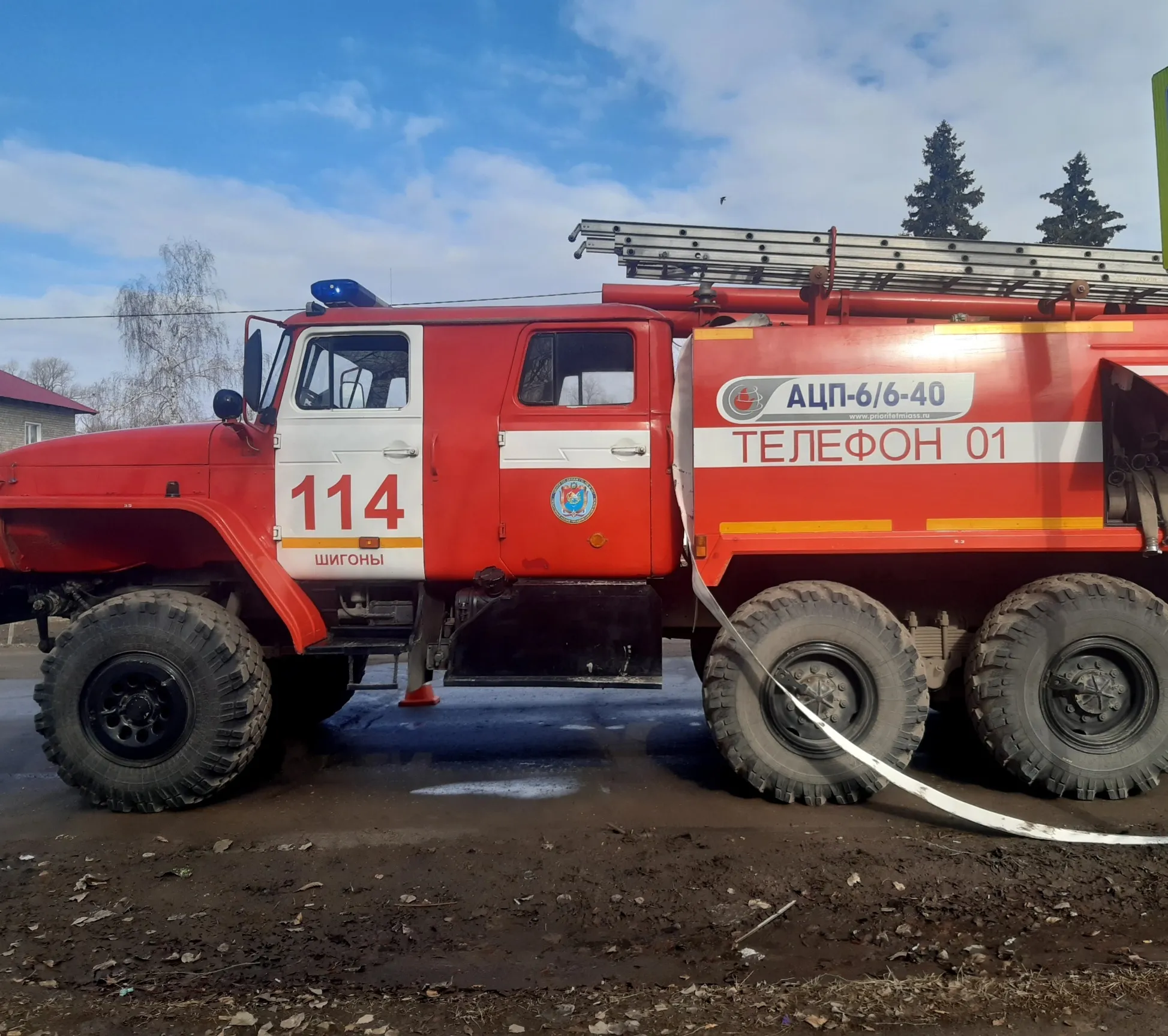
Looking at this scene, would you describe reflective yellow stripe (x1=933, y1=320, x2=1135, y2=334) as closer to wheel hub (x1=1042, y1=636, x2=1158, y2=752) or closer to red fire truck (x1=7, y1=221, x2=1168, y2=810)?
red fire truck (x1=7, y1=221, x2=1168, y2=810)

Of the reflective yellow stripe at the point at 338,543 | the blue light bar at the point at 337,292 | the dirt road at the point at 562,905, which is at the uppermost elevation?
the blue light bar at the point at 337,292

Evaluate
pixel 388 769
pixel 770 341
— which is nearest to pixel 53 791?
pixel 388 769

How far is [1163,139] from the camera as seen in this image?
4281 mm

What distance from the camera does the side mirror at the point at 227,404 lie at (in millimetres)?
4945

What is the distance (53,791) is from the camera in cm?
528

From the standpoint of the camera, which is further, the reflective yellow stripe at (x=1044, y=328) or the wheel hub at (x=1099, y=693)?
the reflective yellow stripe at (x=1044, y=328)

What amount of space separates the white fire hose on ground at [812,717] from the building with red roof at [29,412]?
106 feet

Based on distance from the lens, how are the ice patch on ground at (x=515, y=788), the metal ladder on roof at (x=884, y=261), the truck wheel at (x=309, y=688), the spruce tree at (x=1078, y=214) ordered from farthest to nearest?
the spruce tree at (x=1078, y=214) → the truck wheel at (x=309, y=688) → the metal ladder on roof at (x=884, y=261) → the ice patch on ground at (x=515, y=788)

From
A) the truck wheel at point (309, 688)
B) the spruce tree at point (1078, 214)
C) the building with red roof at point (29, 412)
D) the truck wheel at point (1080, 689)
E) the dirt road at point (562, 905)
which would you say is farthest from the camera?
the building with red roof at point (29, 412)

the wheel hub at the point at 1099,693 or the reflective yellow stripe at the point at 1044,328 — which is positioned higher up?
the reflective yellow stripe at the point at 1044,328

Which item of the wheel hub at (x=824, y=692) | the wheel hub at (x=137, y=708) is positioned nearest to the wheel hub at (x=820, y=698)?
the wheel hub at (x=824, y=692)

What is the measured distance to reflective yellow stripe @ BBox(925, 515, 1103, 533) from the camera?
4.81m

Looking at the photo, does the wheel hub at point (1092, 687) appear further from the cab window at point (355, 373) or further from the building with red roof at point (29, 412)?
the building with red roof at point (29, 412)

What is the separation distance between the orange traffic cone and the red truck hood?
3122mm
